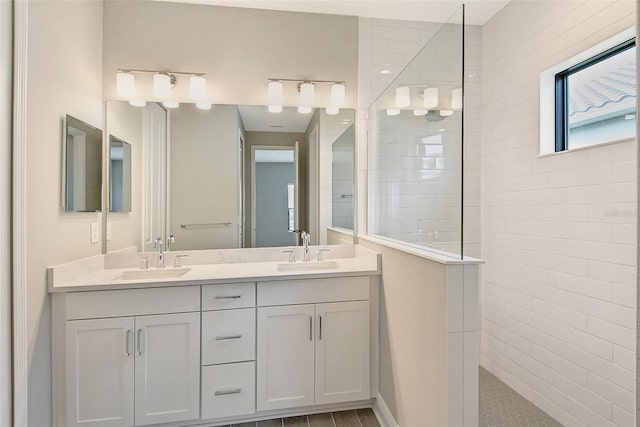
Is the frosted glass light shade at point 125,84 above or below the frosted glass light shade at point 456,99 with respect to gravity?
above

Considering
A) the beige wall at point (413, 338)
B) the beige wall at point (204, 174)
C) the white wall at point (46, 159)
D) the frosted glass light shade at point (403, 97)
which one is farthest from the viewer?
the beige wall at point (204, 174)

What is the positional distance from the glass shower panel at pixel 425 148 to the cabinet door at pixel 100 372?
1626mm

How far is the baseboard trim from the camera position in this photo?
72.5 inches

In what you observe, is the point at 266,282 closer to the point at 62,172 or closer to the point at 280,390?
the point at 280,390

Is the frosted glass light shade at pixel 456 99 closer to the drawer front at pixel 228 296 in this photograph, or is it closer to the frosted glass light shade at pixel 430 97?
the frosted glass light shade at pixel 430 97

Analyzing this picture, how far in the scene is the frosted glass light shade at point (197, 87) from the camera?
2295 millimetres

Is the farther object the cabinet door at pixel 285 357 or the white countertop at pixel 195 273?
the cabinet door at pixel 285 357

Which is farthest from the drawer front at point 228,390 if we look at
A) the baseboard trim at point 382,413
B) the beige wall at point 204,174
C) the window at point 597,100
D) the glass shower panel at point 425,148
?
the window at point 597,100

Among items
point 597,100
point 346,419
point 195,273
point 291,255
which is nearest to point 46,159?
point 195,273

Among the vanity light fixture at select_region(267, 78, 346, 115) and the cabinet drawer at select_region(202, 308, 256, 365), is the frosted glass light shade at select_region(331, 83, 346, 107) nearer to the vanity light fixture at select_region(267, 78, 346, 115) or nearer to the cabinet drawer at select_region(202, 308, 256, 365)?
the vanity light fixture at select_region(267, 78, 346, 115)

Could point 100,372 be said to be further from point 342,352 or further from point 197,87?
point 197,87

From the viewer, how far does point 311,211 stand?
253 centimetres

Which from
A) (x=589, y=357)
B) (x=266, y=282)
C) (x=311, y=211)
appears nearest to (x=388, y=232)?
(x=311, y=211)

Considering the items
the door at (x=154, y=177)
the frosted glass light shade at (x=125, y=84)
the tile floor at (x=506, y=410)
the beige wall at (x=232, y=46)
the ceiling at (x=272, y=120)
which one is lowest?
the tile floor at (x=506, y=410)
